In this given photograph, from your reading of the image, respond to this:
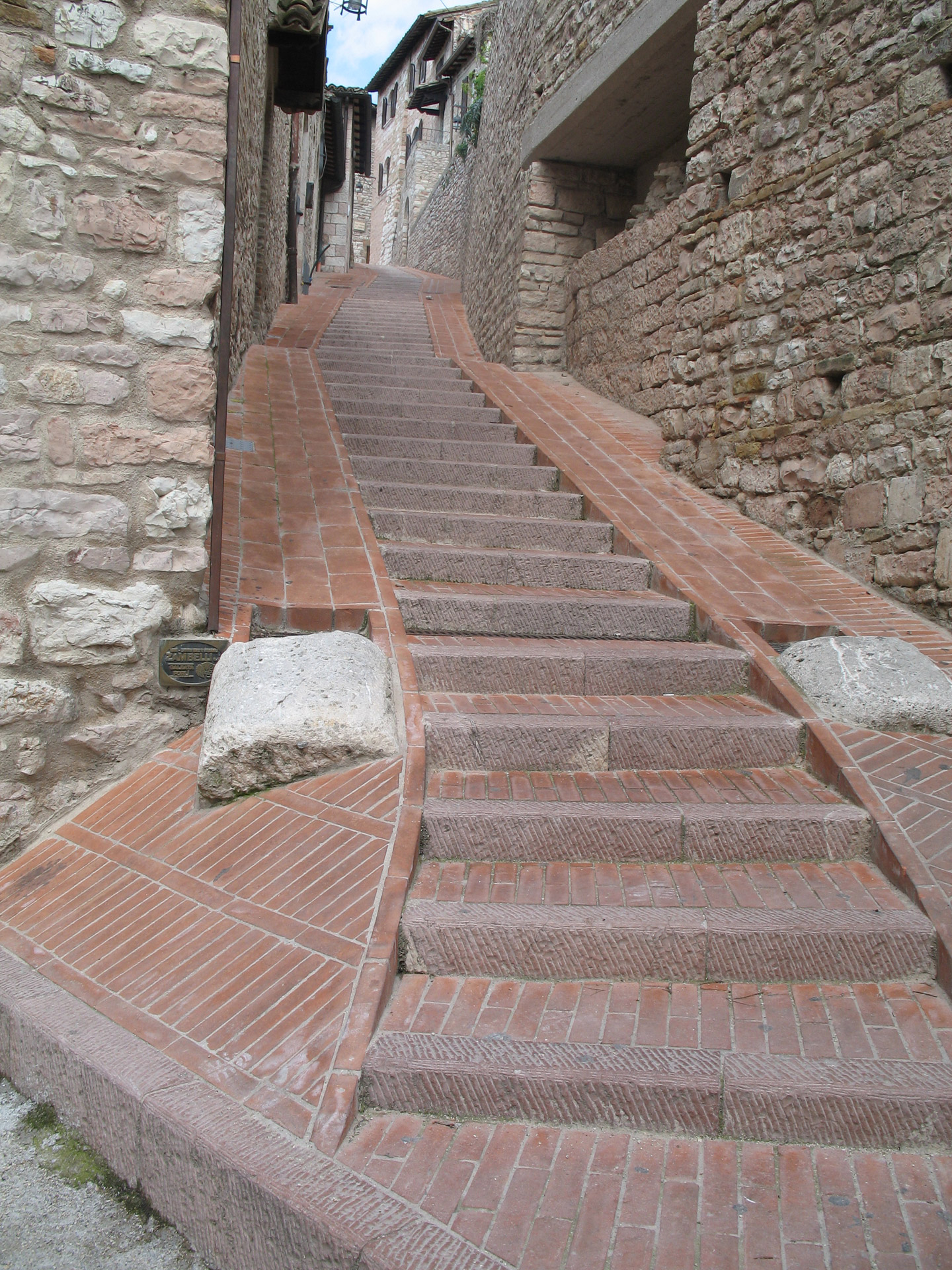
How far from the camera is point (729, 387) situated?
20.0ft

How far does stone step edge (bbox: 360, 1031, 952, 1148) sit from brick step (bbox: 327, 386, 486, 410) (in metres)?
5.86

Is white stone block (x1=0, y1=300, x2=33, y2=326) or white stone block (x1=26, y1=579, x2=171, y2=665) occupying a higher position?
white stone block (x1=0, y1=300, x2=33, y2=326)

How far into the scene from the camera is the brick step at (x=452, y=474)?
19.1 ft

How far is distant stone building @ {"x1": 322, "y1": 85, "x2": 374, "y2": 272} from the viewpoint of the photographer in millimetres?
22453

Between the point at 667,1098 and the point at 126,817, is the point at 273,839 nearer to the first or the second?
the point at 126,817

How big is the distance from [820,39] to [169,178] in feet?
13.2

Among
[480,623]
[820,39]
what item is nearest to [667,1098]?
[480,623]

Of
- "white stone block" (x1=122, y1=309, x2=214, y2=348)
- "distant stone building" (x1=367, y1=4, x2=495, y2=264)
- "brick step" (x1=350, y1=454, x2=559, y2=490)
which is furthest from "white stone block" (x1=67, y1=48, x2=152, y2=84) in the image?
"distant stone building" (x1=367, y1=4, x2=495, y2=264)

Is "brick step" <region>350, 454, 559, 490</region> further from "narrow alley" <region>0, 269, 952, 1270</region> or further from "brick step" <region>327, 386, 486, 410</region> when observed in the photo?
"brick step" <region>327, 386, 486, 410</region>

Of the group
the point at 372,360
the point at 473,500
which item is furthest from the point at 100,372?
the point at 372,360

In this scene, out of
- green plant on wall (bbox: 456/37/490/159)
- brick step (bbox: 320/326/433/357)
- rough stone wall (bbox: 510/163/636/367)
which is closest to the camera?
rough stone wall (bbox: 510/163/636/367)

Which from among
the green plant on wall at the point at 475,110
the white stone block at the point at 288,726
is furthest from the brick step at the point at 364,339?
the white stone block at the point at 288,726

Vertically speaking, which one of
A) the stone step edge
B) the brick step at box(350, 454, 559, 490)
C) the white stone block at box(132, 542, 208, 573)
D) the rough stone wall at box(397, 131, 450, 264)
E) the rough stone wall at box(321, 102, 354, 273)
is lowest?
the stone step edge

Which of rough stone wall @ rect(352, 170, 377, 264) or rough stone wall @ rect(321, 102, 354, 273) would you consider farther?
rough stone wall @ rect(352, 170, 377, 264)
